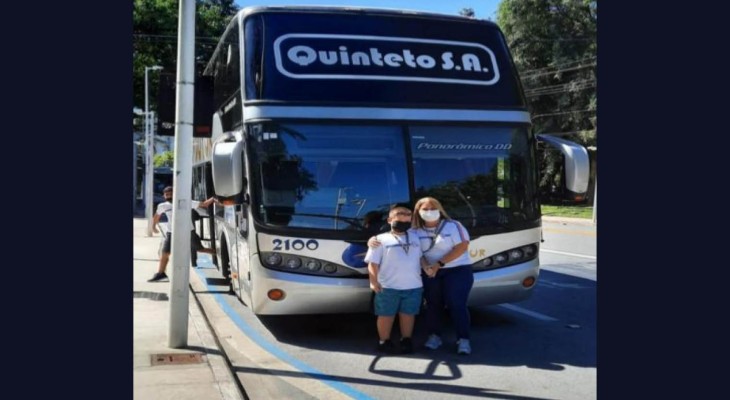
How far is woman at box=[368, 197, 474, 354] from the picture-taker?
6.95 m

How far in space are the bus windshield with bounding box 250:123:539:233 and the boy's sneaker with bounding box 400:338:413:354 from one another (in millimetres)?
1187

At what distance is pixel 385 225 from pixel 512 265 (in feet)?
4.99

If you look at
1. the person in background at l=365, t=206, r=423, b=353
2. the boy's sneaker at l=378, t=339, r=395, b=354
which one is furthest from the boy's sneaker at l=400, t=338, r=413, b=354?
the boy's sneaker at l=378, t=339, r=395, b=354

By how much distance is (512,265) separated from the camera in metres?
7.60

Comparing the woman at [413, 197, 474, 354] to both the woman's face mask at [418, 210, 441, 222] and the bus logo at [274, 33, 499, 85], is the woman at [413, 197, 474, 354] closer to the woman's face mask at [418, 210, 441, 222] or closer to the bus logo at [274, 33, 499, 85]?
the woman's face mask at [418, 210, 441, 222]

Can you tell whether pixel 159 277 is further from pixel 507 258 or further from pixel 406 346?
pixel 507 258

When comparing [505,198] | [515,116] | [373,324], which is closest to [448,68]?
[515,116]

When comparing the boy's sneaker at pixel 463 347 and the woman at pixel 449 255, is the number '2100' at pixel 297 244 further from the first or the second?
the boy's sneaker at pixel 463 347

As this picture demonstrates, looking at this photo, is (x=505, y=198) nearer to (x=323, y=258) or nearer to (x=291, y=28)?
(x=323, y=258)

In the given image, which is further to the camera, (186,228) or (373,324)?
(373,324)

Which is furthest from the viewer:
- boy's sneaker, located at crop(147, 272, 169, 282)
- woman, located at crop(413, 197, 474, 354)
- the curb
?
boy's sneaker, located at crop(147, 272, 169, 282)

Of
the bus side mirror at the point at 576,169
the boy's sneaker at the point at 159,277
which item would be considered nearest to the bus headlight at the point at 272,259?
the bus side mirror at the point at 576,169

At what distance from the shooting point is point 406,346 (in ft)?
23.3

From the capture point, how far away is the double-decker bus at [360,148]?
7055 millimetres
